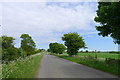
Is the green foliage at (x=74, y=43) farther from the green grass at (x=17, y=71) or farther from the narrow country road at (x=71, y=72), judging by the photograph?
the green grass at (x=17, y=71)

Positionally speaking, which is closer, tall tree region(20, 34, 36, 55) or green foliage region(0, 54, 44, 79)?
green foliage region(0, 54, 44, 79)

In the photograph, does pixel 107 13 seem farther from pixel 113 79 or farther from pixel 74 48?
pixel 74 48

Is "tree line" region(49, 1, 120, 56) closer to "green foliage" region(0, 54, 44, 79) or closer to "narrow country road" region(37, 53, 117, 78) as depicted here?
"narrow country road" region(37, 53, 117, 78)

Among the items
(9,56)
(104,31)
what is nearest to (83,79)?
(104,31)

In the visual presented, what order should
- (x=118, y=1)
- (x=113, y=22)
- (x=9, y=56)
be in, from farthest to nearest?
1. (x=9, y=56)
2. (x=113, y=22)
3. (x=118, y=1)

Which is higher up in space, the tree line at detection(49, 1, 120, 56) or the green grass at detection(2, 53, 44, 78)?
the tree line at detection(49, 1, 120, 56)

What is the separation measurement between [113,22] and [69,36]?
2649cm

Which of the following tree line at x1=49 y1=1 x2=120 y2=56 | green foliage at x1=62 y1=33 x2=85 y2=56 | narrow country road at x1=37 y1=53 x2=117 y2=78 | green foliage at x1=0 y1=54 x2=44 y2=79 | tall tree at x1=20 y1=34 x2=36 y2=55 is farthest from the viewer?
tall tree at x1=20 y1=34 x2=36 y2=55

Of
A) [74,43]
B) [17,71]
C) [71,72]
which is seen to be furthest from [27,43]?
[17,71]

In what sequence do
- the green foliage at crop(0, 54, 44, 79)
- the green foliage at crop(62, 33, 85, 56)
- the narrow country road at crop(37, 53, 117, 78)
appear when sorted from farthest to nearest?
1. the green foliage at crop(62, 33, 85, 56)
2. the narrow country road at crop(37, 53, 117, 78)
3. the green foliage at crop(0, 54, 44, 79)

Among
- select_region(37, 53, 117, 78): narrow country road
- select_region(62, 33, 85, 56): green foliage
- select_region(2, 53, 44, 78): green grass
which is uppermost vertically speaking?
select_region(62, 33, 85, 56): green foliage

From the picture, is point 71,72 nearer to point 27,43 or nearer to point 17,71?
point 17,71

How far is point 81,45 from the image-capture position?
3703 cm

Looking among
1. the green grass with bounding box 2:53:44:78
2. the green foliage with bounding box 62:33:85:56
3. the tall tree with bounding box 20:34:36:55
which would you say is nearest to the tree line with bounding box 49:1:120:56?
the green grass with bounding box 2:53:44:78
